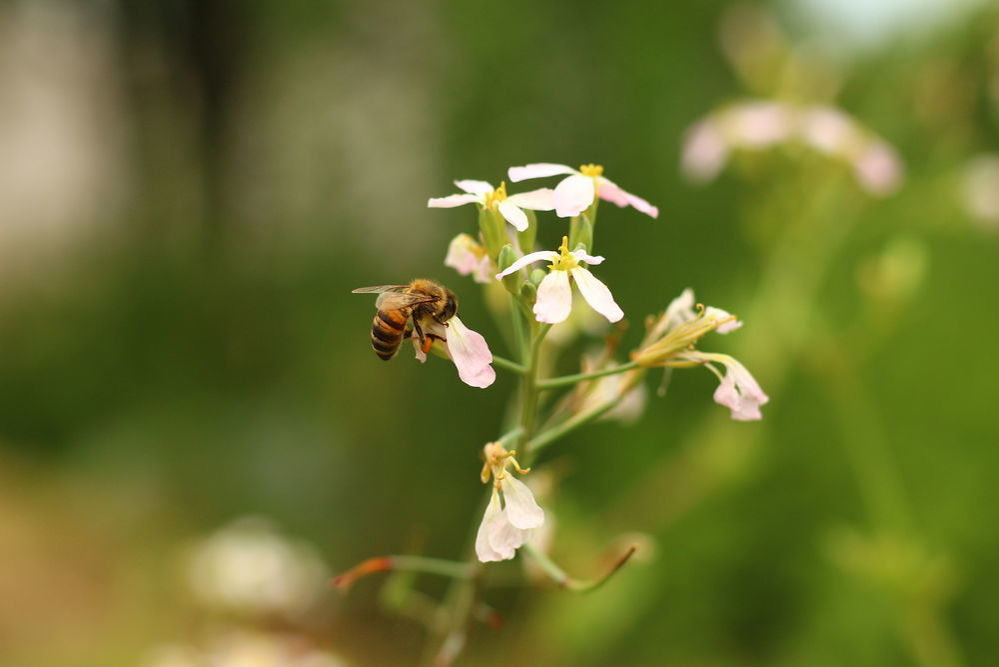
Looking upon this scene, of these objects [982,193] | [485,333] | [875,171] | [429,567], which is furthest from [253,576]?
[982,193]

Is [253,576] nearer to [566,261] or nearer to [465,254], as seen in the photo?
[465,254]

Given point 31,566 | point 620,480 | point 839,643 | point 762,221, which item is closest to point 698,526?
point 620,480

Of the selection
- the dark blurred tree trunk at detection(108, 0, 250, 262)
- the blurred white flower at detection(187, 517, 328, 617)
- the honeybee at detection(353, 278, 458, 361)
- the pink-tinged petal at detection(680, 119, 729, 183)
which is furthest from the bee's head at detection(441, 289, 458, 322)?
the dark blurred tree trunk at detection(108, 0, 250, 262)

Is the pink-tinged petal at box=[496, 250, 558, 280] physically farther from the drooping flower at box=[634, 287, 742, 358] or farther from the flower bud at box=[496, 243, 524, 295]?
the drooping flower at box=[634, 287, 742, 358]

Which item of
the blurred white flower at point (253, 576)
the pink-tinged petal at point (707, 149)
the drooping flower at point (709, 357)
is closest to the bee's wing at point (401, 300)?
the drooping flower at point (709, 357)

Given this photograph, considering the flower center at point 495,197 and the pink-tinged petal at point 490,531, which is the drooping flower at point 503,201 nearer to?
the flower center at point 495,197
